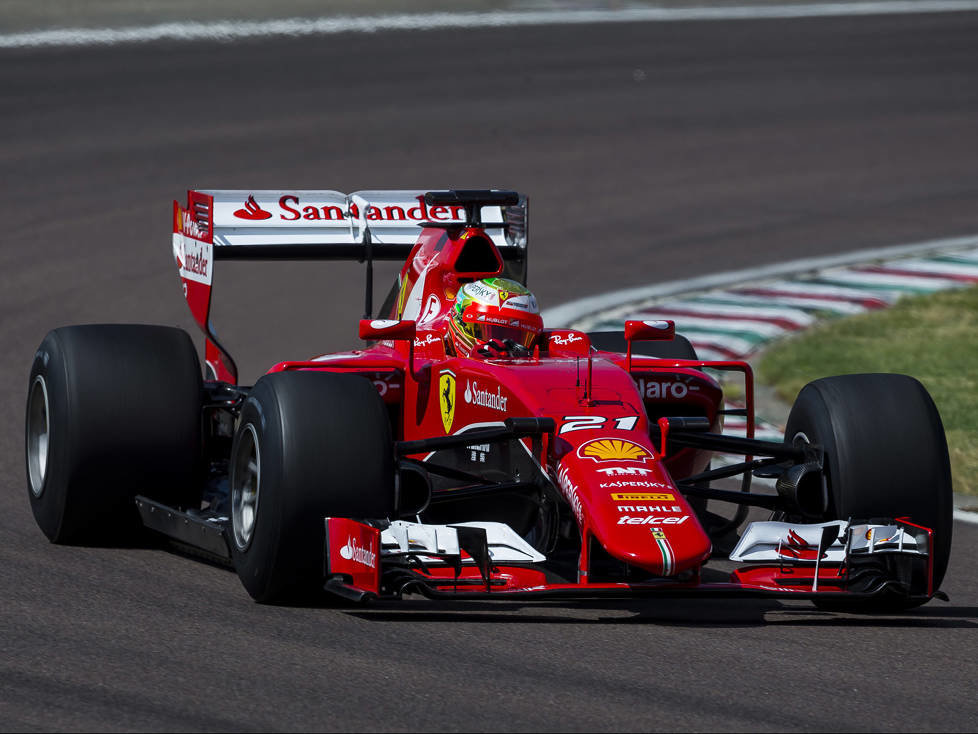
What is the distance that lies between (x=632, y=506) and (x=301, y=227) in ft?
11.8

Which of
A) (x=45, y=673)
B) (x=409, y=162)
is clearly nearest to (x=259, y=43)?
(x=409, y=162)

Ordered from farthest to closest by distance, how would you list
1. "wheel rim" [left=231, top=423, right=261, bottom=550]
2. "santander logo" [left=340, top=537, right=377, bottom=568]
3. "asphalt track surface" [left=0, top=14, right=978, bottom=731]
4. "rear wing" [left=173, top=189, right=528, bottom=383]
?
"rear wing" [left=173, top=189, right=528, bottom=383] → "wheel rim" [left=231, top=423, right=261, bottom=550] → "santander logo" [left=340, top=537, right=377, bottom=568] → "asphalt track surface" [left=0, top=14, right=978, bottom=731]

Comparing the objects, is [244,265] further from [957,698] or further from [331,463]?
[957,698]

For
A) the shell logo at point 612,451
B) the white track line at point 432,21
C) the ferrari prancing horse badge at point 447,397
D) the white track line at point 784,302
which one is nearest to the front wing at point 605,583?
the shell logo at point 612,451

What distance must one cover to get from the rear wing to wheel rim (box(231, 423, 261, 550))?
1857mm

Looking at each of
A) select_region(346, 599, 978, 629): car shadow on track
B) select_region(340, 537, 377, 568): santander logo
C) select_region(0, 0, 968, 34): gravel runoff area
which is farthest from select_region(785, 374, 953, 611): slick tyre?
select_region(0, 0, 968, 34): gravel runoff area

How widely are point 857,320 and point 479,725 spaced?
9.09 meters

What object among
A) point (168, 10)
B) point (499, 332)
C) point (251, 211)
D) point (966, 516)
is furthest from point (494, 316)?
point (168, 10)

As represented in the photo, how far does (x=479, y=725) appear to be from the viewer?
561 cm

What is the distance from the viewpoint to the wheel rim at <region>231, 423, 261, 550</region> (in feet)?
24.5

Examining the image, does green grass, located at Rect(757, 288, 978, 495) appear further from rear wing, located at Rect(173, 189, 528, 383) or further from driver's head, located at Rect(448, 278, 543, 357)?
driver's head, located at Rect(448, 278, 543, 357)

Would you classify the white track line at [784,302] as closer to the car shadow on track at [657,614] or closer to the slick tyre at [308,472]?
the car shadow on track at [657,614]

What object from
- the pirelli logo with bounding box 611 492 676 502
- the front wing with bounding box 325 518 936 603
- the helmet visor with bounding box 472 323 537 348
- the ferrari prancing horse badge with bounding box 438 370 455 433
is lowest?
the front wing with bounding box 325 518 936 603

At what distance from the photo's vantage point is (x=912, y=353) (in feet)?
43.7
